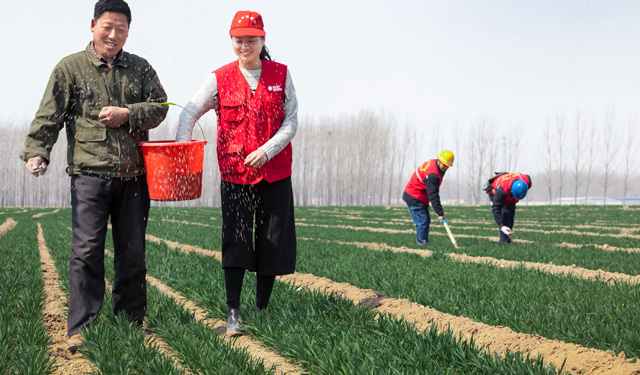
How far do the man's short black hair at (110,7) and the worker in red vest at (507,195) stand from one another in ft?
22.5

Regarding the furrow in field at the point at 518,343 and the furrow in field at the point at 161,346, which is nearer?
the furrow in field at the point at 518,343

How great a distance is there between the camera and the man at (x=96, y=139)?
3262mm

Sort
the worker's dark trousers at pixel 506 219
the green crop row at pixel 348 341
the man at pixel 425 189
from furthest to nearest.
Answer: the worker's dark trousers at pixel 506 219 < the man at pixel 425 189 < the green crop row at pixel 348 341

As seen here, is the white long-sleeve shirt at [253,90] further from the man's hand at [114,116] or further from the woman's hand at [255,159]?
the man's hand at [114,116]

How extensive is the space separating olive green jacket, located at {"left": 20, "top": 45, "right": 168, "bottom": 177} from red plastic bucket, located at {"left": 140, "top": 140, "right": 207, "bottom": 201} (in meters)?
0.22

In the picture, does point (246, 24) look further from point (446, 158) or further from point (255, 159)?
point (446, 158)

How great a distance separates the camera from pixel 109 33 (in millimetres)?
3281

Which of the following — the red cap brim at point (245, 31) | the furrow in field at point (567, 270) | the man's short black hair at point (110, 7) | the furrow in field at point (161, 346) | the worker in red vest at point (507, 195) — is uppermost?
the man's short black hair at point (110, 7)

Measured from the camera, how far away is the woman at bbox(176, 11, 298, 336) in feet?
11.1

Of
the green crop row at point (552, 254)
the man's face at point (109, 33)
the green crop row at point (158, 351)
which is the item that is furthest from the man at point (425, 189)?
the man's face at point (109, 33)

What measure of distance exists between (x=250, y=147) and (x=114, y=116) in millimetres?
842

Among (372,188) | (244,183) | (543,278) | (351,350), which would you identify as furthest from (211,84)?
(372,188)

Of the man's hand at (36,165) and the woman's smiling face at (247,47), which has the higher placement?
the woman's smiling face at (247,47)

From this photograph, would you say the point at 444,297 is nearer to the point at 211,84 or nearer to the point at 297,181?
the point at 211,84
